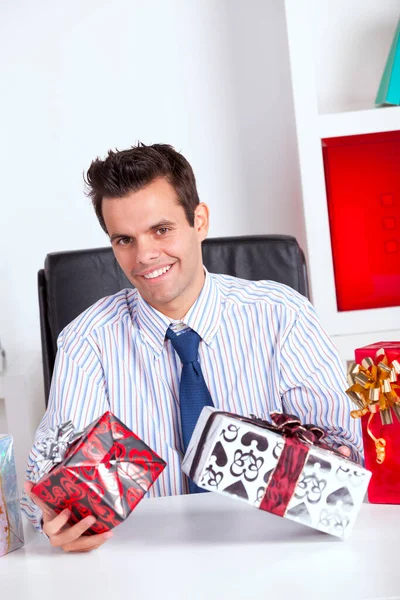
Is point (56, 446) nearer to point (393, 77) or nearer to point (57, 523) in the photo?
point (57, 523)

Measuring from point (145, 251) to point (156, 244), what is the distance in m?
0.04

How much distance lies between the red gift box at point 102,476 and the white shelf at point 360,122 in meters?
1.44

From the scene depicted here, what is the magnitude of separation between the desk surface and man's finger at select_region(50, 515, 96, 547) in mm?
25

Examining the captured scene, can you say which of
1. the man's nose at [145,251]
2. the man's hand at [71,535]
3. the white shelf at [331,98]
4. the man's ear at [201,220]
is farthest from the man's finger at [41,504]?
the white shelf at [331,98]

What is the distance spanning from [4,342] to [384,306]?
1.19 metres

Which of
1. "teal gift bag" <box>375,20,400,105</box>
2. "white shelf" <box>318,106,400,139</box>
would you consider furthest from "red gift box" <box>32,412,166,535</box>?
"teal gift bag" <box>375,20,400,105</box>

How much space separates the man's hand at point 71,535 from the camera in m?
1.12

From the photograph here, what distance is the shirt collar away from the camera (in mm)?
1656

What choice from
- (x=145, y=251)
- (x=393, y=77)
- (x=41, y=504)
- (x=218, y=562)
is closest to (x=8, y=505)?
(x=41, y=504)

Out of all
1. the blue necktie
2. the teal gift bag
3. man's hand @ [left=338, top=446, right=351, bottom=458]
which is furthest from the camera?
the teal gift bag

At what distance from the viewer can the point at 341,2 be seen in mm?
2531

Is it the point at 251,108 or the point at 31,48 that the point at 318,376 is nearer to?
the point at 251,108

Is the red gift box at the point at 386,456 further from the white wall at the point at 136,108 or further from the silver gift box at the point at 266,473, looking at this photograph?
the white wall at the point at 136,108

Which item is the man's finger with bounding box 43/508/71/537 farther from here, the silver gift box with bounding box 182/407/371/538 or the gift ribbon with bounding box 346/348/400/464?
the gift ribbon with bounding box 346/348/400/464
